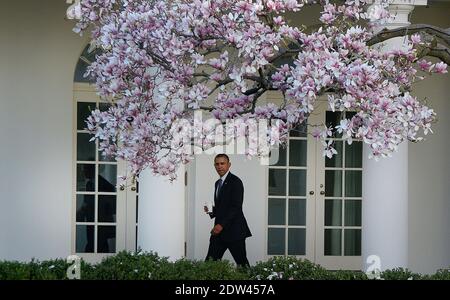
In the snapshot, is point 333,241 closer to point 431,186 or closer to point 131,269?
point 431,186

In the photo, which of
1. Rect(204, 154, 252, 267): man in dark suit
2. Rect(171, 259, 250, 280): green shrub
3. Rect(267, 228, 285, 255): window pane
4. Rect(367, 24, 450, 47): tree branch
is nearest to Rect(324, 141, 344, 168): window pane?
Rect(267, 228, 285, 255): window pane

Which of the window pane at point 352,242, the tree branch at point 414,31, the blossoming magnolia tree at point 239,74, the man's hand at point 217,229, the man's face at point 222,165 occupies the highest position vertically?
the tree branch at point 414,31

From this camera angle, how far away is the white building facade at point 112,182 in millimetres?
12766

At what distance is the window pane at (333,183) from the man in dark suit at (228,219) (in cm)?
230

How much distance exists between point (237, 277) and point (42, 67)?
5.47 m

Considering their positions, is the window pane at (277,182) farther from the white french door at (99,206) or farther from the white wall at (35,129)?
the white wall at (35,129)

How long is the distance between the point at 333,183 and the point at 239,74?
26.6 feet

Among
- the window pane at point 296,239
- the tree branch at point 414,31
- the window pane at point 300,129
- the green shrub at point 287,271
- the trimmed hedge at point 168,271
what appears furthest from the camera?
the window pane at point 296,239

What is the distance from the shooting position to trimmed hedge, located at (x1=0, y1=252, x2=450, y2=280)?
809 centimetres

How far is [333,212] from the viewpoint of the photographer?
1367cm

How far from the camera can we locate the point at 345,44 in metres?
5.74

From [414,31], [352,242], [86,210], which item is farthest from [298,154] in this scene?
[414,31]

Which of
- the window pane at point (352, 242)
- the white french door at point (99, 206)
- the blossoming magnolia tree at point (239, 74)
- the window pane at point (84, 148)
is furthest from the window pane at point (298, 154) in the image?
the blossoming magnolia tree at point (239, 74)
